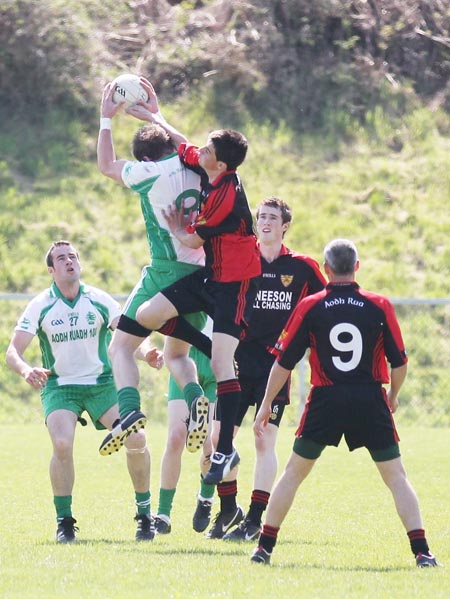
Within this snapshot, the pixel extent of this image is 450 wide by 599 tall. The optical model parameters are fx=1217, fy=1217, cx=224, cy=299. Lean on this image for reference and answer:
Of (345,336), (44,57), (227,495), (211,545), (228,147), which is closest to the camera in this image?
(345,336)

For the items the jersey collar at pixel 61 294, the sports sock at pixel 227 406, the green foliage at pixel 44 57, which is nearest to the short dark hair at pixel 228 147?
the sports sock at pixel 227 406

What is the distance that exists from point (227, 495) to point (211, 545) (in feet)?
1.86

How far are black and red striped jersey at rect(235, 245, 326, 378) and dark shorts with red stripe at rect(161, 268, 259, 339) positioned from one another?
0.93m

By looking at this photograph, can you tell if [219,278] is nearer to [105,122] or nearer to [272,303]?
[272,303]

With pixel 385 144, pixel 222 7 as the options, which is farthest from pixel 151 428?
pixel 222 7

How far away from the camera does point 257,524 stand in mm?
8141

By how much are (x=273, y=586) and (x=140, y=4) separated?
2033cm

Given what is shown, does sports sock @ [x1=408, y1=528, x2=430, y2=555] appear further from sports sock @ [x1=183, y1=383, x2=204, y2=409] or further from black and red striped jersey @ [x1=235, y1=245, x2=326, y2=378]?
black and red striped jersey @ [x1=235, y1=245, x2=326, y2=378]

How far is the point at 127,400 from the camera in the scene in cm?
749

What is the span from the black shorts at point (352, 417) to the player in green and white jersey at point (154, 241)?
100cm

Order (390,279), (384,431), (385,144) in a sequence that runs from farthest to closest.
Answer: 1. (385,144)
2. (390,279)
3. (384,431)

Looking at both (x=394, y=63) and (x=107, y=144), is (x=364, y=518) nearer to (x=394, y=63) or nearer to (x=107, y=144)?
(x=107, y=144)

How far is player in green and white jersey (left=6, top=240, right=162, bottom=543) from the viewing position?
26.1 ft

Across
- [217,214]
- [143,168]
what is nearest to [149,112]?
[143,168]
